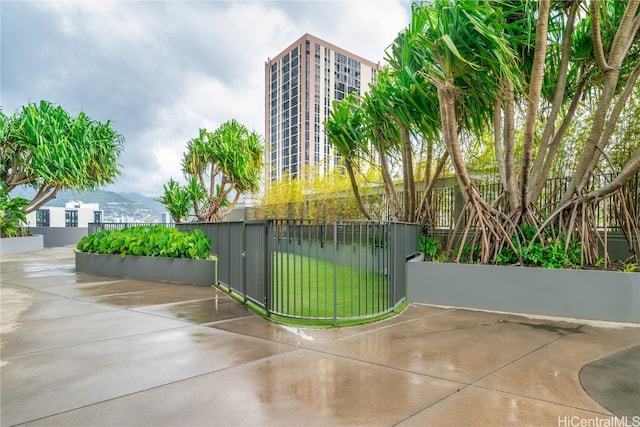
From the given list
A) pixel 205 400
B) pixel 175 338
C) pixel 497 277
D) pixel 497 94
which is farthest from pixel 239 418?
pixel 497 94

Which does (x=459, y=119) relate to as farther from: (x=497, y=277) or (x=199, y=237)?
(x=199, y=237)

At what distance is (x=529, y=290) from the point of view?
5379 millimetres

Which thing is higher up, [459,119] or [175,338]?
[459,119]

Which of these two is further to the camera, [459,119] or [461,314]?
[459,119]

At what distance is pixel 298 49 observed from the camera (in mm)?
75438

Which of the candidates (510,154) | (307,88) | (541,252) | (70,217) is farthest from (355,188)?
(307,88)

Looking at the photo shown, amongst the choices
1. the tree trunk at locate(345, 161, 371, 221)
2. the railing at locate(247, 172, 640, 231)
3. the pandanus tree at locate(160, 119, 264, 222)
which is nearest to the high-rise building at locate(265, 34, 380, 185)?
the pandanus tree at locate(160, 119, 264, 222)

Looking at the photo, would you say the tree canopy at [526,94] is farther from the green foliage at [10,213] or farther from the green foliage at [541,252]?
the green foliage at [10,213]

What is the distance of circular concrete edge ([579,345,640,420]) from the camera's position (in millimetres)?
2586

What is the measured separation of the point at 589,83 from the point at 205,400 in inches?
292

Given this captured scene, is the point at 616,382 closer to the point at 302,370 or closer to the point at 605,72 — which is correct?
the point at 302,370

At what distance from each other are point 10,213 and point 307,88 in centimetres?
6480

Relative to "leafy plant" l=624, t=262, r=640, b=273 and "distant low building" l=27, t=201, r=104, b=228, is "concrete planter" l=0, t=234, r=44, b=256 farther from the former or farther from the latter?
"leafy plant" l=624, t=262, r=640, b=273

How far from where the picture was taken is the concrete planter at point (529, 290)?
4.94 metres
